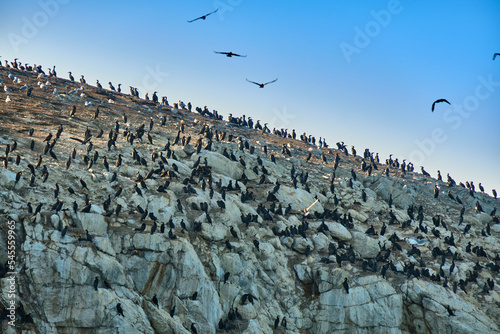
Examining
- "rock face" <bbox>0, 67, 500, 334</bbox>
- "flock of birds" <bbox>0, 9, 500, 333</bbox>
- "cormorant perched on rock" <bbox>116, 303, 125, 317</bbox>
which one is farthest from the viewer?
"flock of birds" <bbox>0, 9, 500, 333</bbox>

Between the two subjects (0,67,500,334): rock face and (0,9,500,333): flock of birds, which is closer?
(0,67,500,334): rock face

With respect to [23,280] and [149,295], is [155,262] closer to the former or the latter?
[149,295]

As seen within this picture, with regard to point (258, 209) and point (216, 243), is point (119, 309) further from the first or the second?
point (258, 209)

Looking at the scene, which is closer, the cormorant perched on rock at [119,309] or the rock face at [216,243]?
the cormorant perched on rock at [119,309]

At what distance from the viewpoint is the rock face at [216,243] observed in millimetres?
21750

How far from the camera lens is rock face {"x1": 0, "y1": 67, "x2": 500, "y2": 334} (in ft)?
71.4

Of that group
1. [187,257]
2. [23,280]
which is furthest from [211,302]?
[23,280]

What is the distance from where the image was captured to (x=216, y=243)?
27.8m

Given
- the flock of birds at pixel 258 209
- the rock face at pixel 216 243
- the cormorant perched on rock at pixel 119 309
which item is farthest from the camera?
the flock of birds at pixel 258 209

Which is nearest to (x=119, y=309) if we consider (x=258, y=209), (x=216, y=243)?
(x=216, y=243)

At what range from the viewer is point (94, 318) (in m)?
20.8

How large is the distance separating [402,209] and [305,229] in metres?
12.3

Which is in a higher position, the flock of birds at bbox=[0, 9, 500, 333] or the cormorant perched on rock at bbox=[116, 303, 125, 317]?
the flock of birds at bbox=[0, 9, 500, 333]

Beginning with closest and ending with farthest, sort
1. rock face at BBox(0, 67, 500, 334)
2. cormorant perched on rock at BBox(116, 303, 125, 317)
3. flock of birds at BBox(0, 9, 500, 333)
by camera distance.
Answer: cormorant perched on rock at BBox(116, 303, 125, 317) → rock face at BBox(0, 67, 500, 334) → flock of birds at BBox(0, 9, 500, 333)
